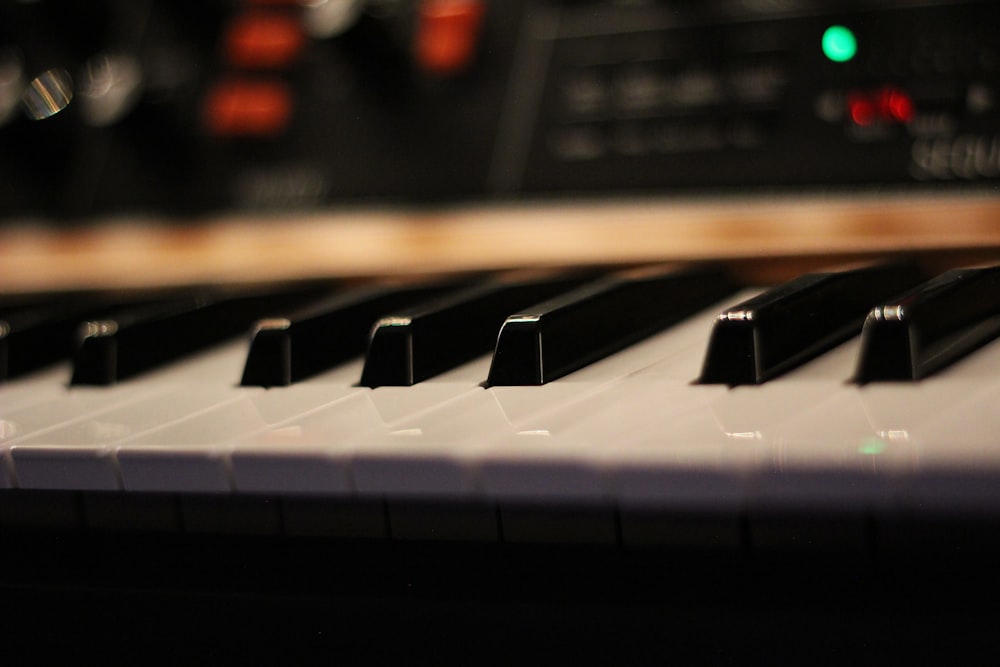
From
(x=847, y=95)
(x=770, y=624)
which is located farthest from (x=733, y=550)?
(x=847, y=95)

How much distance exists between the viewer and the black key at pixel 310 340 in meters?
0.50

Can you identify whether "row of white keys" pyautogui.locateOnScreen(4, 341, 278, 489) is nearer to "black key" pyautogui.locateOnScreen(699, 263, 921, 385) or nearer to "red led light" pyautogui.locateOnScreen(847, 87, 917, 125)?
"black key" pyautogui.locateOnScreen(699, 263, 921, 385)

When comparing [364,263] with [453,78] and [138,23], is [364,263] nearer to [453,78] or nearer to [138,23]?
[453,78]

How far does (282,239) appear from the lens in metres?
0.74

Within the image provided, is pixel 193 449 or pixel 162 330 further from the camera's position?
pixel 162 330

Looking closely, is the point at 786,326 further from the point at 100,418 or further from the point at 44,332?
the point at 44,332

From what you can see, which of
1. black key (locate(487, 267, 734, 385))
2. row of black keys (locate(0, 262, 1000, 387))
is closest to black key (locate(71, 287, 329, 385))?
row of black keys (locate(0, 262, 1000, 387))

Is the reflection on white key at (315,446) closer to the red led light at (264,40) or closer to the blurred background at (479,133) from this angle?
the blurred background at (479,133)

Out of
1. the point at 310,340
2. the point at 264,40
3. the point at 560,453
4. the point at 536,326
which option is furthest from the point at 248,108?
the point at 560,453

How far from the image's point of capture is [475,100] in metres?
0.72

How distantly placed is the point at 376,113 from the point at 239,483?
43 centimetres

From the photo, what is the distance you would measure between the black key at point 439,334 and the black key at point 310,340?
1.9 inches

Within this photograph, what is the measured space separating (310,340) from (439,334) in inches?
2.9

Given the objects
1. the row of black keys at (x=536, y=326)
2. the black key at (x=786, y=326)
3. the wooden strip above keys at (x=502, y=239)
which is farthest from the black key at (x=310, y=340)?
the black key at (x=786, y=326)
